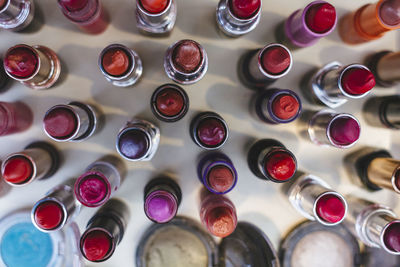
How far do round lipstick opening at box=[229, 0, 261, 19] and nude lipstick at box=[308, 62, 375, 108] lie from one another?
0.61 feet

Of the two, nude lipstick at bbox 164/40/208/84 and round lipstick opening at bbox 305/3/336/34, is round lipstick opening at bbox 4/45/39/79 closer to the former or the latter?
nude lipstick at bbox 164/40/208/84

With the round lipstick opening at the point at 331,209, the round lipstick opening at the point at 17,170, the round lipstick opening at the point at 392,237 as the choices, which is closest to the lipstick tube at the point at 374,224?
the round lipstick opening at the point at 392,237

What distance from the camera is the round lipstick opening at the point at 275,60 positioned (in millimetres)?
463

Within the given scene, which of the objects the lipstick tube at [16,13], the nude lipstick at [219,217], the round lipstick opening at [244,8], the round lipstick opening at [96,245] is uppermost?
the round lipstick opening at [244,8]

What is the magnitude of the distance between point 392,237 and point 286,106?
32 cm

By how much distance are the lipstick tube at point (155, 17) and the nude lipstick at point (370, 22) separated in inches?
14.7

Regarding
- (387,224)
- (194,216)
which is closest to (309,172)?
(387,224)

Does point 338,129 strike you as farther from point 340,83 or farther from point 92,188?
point 92,188

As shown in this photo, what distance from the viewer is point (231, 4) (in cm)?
46

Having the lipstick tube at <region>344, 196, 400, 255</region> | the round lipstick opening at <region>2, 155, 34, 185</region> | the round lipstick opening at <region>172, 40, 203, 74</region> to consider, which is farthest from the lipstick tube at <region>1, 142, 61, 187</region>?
the lipstick tube at <region>344, 196, 400, 255</region>

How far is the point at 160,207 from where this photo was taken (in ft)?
1.57

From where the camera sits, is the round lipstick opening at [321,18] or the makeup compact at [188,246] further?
the makeup compact at [188,246]

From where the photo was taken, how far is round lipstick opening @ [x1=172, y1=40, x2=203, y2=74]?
1.46 ft

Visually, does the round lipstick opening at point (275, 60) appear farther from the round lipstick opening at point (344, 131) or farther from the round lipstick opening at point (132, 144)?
the round lipstick opening at point (132, 144)
